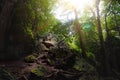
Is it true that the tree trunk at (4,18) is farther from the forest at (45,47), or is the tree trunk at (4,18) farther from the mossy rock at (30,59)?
the mossy rock at (30,59)

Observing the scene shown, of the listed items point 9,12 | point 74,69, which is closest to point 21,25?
point 9,12

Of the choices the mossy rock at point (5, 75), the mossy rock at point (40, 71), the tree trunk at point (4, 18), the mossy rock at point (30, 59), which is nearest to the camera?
the mossy rock at point (5, 75)

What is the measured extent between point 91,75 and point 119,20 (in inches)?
464

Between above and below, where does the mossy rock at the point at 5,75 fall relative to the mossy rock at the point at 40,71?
above

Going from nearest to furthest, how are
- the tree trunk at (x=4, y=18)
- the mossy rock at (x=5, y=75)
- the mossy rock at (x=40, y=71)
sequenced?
the mossy rock at (x=5, y=75) < the mossy rock at (x=40, y=71) < the tree trunk at (x=4, y=18)

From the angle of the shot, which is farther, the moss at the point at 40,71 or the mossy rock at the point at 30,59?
the mossy rock at the point at 30,59

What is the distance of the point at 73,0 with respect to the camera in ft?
66.4

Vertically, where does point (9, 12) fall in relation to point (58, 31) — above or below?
above

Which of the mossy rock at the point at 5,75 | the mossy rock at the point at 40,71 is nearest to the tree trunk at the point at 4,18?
the mossy rock at the point at 40,71

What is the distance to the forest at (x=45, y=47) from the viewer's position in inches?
583

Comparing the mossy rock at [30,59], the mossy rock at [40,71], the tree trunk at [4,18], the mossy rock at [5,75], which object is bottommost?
the mossy rock at [40,71]

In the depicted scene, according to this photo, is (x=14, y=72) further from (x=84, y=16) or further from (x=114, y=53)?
(x=84, y=16)

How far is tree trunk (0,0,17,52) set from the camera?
15.5 meters

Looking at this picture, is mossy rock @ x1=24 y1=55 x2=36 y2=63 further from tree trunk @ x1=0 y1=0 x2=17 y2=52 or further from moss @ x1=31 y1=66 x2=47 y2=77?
tree trunk @ x1=0 y1=0 x2=17 y2=52
